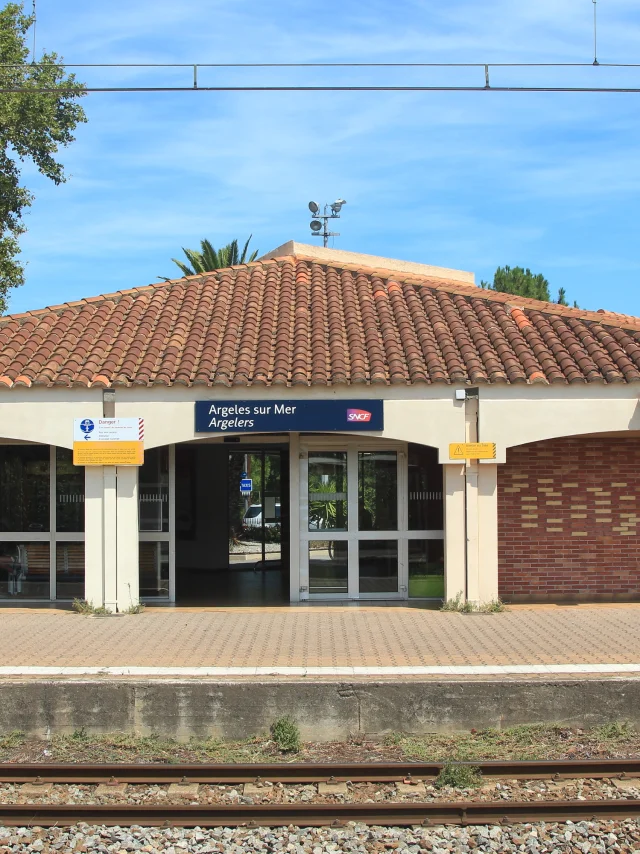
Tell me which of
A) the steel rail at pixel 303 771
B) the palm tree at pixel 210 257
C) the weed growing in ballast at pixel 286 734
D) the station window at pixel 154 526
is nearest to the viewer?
the steel rail at pixel 303 771

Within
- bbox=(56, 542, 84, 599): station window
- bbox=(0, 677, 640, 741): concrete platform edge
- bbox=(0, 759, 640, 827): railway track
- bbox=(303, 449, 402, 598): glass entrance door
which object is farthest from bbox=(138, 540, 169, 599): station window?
bbox=(0, 759, 640, 827): railway track

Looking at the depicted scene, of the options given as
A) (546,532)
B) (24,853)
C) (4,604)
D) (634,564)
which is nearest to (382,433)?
(546,532)

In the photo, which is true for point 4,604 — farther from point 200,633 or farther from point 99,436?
point 200,633

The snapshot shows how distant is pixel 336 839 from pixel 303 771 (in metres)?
1.09

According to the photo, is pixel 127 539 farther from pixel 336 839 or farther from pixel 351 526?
pixel 336 839

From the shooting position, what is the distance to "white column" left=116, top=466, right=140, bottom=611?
13.3 m

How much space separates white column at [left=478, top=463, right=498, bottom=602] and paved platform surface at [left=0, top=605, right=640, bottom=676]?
458 millimetres

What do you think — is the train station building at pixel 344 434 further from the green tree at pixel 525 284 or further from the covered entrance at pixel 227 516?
the green tree at pixel 525 284

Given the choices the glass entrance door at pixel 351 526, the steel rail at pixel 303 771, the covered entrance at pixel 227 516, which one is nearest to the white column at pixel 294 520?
the glass entrance door at pixel 351 526

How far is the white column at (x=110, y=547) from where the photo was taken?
13.3 m

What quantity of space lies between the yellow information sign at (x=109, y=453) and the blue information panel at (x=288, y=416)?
909mm

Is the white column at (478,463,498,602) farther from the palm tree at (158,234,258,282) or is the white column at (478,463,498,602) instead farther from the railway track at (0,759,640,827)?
the palm tree at (158,234,258,282)

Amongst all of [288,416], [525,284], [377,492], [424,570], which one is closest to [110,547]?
[288,416]

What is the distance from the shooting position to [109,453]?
13203 mm
